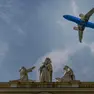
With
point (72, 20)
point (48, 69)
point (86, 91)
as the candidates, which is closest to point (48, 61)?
point (48, 69)

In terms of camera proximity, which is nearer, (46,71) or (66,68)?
(46,71)

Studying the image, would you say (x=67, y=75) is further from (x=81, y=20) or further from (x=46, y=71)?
(x=81, y=20)

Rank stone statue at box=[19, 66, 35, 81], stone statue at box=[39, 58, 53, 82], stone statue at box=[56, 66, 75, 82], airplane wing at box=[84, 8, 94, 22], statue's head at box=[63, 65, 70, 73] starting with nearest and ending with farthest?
stone statue at box=[56, 66, 75, 82] < stone statue at box=[19, 66, 35, 81] < stone statue at box=[39, 58, 53, 82] < statue's head at box=[63, 65, 70, 73] < airplane wing at box=[84, 8, 94, 22]

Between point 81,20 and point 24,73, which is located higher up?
point 81,20

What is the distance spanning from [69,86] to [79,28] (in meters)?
28.6

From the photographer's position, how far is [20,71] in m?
37.7

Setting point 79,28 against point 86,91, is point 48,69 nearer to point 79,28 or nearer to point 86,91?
point 86,91

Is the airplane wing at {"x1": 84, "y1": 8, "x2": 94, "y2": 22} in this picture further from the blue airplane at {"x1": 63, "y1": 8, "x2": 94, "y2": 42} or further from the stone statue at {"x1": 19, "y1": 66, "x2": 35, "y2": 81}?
the stone statue at {"x1": 19, "y1": 66, "x2": 35, "y2": 81}

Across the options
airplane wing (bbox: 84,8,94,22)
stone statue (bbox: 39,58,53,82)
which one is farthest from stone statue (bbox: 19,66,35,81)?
airplane wing (bbox: 84,8,94,22)

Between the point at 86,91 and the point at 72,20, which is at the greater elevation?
the point at 72,20

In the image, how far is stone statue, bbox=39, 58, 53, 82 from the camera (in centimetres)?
3703

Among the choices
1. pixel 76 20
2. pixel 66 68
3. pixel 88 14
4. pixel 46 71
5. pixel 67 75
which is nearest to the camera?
pixel 67 75

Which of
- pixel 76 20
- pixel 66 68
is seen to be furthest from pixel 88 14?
pixel 66 68

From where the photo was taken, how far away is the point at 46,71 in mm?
37781
